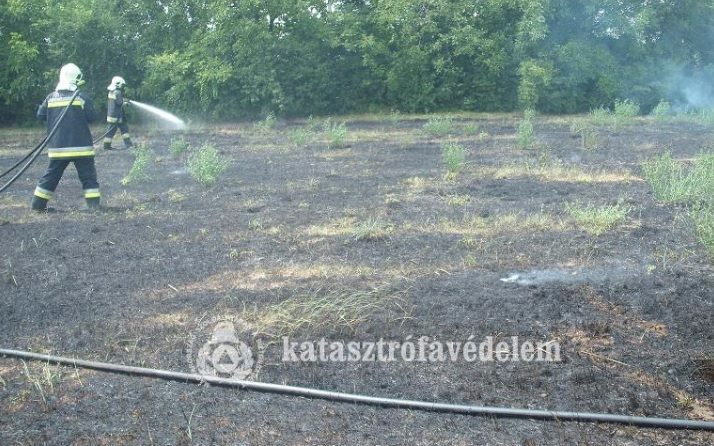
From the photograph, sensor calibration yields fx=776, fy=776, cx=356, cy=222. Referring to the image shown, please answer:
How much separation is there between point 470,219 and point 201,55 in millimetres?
18427

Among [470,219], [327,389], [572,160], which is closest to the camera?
[327,389]

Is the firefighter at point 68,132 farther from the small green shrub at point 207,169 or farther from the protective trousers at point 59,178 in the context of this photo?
the small green shrub at point 207,169

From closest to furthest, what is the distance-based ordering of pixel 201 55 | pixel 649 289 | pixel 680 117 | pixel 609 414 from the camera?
pixel 609 414 → pixel 649 289 → pixel 680 117 → pixel 201 55

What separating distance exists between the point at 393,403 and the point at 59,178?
20.8 feet

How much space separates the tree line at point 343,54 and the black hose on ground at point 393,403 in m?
20.2

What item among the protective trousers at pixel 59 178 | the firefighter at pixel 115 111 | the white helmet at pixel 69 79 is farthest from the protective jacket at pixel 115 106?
the protective trousers at pixel 59 178

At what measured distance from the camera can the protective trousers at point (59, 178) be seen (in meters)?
8.78

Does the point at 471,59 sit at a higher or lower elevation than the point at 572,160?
higher

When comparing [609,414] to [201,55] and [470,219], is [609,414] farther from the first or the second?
[201,55]

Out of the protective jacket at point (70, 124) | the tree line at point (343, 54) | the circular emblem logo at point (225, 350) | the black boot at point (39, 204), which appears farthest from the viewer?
the tree line at point (343, 54)

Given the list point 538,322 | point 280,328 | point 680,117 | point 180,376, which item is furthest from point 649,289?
point 680,117

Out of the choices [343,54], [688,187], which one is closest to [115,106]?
[688,187]

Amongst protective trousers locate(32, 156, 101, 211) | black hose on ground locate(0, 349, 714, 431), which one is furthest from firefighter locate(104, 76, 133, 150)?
black hose on ground locate(0, 349, 714, 431)

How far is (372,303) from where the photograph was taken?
492cm
